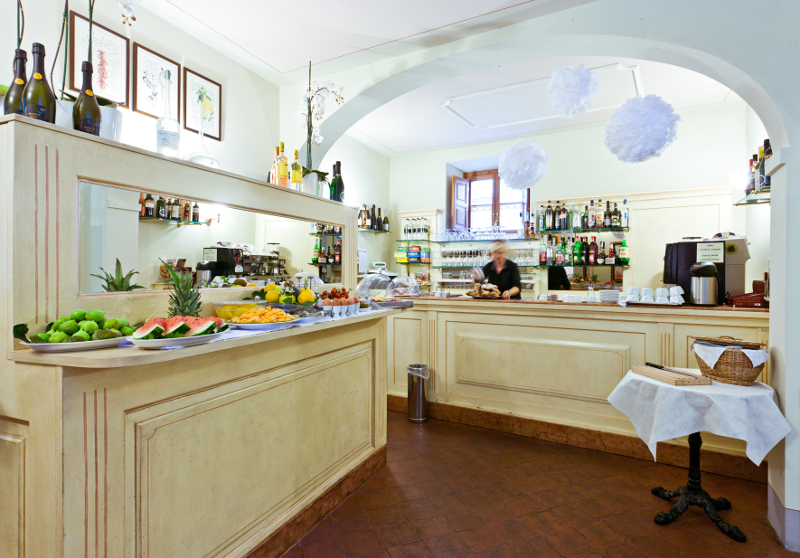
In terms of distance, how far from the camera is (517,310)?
400cm

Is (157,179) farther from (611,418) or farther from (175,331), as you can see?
(611,418)

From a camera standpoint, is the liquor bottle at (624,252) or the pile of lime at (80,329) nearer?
the pile of lime at (80,329)

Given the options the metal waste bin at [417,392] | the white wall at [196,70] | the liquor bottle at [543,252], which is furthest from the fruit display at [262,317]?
the liquor bottle at [543,252]

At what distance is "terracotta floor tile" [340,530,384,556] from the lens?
2275 mm

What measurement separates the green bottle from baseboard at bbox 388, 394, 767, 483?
3623 mm

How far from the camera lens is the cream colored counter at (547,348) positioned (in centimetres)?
333

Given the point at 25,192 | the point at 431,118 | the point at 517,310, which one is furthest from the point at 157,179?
the point at 431,118

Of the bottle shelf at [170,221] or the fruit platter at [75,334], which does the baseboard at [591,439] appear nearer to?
the bottle shelf at [170,221]

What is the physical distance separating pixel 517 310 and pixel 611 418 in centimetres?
118

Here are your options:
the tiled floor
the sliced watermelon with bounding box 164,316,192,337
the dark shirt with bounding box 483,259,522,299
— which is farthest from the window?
the sliced watermelon with bounding box 164,316,192,337

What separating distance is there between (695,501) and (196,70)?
5285 mm

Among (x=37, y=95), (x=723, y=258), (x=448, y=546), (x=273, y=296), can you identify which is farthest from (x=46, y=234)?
(x=723, y=258)

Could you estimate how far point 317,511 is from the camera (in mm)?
2523

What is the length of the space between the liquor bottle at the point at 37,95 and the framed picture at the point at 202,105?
2612mm
